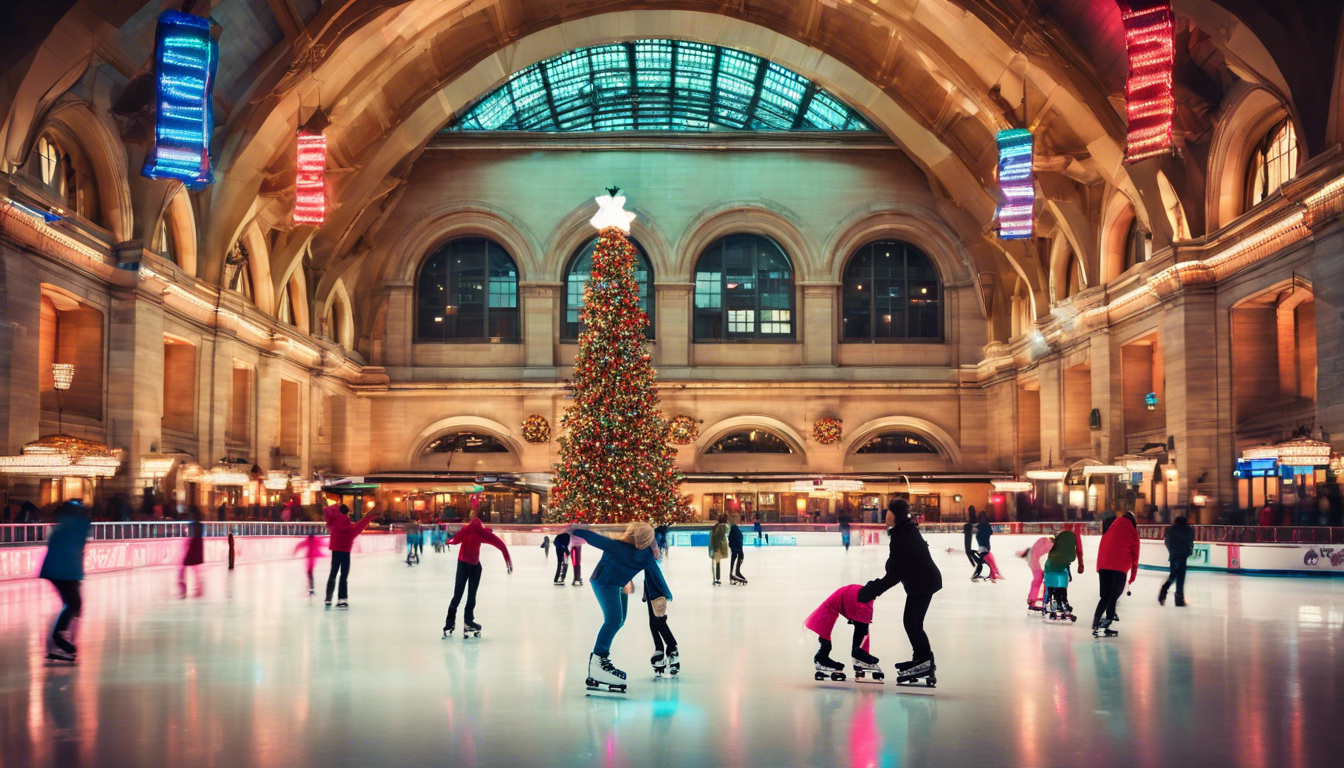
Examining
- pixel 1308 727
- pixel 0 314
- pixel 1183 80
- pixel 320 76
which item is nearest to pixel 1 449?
pixel 0 314

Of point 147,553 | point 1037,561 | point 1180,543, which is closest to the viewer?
point 1037,561

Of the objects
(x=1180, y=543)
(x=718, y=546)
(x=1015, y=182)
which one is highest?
(x=1015, y=182)

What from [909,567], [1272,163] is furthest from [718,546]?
[1272,163]

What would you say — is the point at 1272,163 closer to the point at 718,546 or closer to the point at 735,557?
the point at 735,557

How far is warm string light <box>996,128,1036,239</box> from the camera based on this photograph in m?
35.1

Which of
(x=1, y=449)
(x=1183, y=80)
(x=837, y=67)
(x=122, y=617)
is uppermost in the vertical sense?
(x=837, y=67)

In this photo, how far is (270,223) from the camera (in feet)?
137

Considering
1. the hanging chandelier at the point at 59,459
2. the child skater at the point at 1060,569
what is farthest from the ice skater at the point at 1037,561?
the hanging chandelier at the point at 59,459

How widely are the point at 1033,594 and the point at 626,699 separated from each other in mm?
8852

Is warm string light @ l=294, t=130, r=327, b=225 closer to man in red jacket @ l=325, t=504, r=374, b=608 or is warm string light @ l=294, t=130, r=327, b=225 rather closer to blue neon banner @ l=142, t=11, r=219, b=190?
blue neon banner @ l=142, t=11, r=219, b=190

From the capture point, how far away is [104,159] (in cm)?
3016

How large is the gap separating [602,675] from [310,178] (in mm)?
29897

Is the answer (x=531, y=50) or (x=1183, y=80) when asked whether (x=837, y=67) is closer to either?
(x=531, y=50)

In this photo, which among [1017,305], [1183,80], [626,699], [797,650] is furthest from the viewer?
[1017,305]
